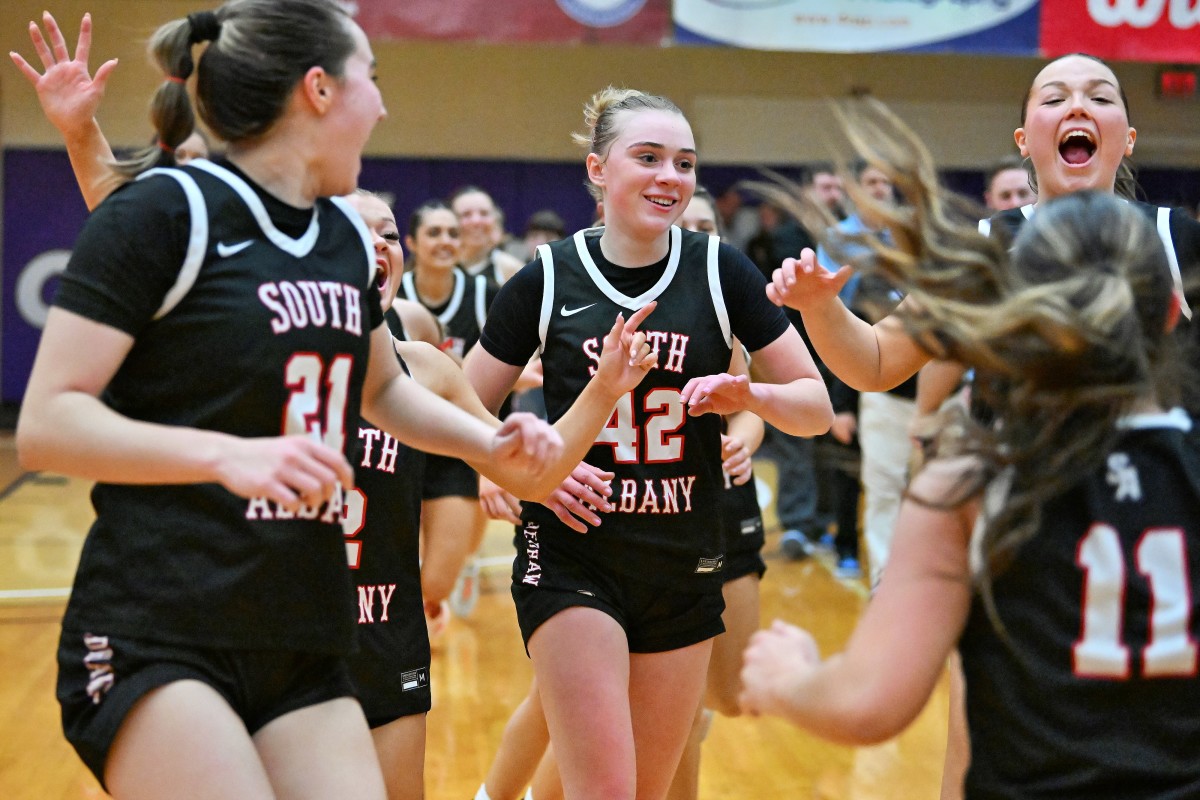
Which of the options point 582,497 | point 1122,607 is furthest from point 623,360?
point 1122,607

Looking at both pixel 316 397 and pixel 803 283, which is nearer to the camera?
pixel 316 397

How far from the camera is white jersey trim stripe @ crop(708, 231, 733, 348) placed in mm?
3342

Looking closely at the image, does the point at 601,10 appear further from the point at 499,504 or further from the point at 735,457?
the point at 499,504

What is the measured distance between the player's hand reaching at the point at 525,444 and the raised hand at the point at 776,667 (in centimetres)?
54

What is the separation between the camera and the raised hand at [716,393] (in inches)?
119

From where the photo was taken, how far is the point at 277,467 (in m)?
1.89

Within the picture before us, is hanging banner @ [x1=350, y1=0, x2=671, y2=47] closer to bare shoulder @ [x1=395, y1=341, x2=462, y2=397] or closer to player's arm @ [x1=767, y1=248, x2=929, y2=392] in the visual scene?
bare shoulder @ [x1=395, y1=341, x2=462, y2=397]

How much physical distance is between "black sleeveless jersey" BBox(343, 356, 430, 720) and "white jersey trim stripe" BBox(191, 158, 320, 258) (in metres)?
0.95

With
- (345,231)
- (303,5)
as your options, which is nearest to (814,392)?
(345,231)

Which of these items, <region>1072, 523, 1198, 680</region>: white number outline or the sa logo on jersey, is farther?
the sa logo on jersey

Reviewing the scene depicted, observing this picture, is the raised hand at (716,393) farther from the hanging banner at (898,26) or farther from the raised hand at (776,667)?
the hanging banner at (898,26)

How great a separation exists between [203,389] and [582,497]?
4.05 ft

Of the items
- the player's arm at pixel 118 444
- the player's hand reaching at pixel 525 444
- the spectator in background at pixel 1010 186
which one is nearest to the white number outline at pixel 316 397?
the player's arm at pixel 118 444

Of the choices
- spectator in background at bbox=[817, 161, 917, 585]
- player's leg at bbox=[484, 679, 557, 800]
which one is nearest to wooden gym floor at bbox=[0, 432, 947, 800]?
spectator in background at bbox=[817, 161, 917, 585]
